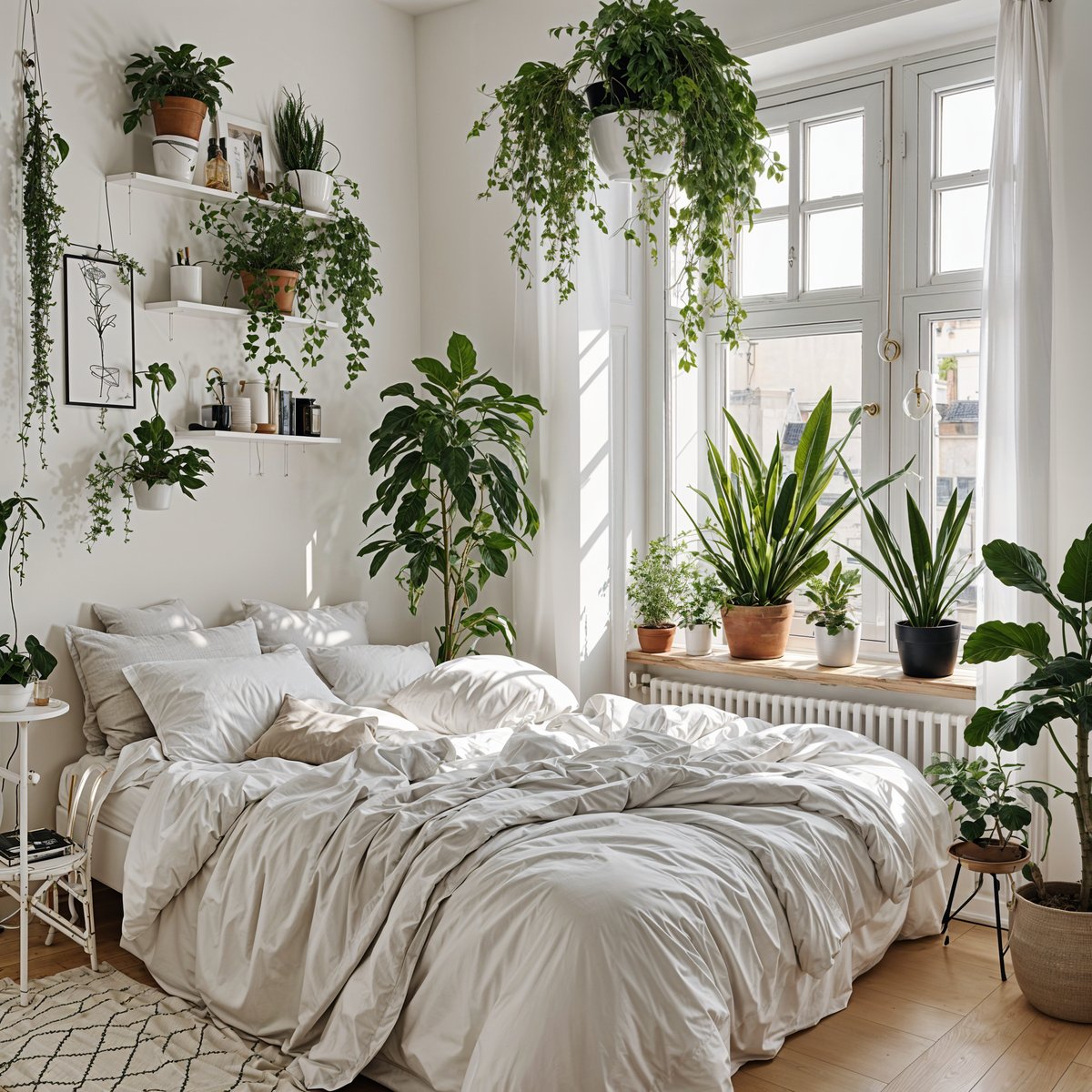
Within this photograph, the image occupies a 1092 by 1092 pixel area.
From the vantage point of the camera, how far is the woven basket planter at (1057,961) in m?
2.93

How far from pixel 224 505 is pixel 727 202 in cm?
213

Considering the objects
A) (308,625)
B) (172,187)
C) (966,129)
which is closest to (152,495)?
(308,625)

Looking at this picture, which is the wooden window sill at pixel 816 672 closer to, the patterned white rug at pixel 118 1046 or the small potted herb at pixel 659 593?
the small potted herb at pixel 659 593

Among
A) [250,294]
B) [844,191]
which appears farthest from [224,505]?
[844,191]

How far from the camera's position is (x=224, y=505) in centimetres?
424

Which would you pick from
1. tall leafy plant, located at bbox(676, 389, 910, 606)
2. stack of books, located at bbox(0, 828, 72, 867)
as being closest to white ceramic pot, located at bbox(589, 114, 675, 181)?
tall leafy plant, located at bbox(676, 389, 910, 606)

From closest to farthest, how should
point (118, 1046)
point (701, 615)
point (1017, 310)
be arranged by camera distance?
1. point (118, 1046)
2. point (1017, 310)
3. point (701, 615)

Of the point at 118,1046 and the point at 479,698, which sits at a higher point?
the point at 479,698

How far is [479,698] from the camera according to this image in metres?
3.91

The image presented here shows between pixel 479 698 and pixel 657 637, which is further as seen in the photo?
pixel 657 637

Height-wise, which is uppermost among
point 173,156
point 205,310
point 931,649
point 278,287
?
point 173,156

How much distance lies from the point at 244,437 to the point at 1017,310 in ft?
8.63

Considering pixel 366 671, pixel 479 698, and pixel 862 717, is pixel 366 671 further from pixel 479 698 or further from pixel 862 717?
pixel 862 717

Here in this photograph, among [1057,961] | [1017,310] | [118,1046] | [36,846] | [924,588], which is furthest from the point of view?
[924,588]
